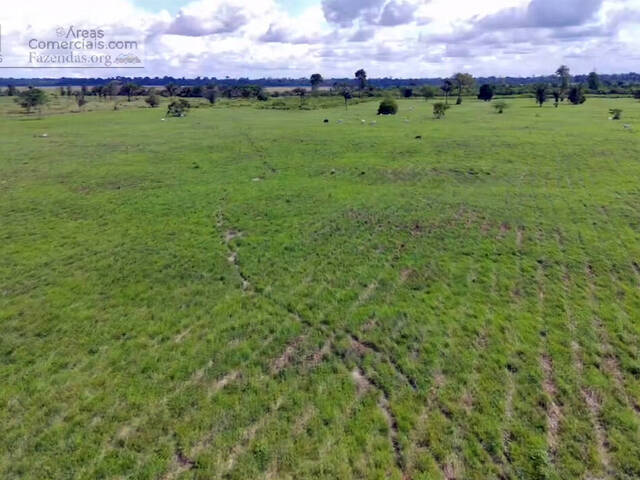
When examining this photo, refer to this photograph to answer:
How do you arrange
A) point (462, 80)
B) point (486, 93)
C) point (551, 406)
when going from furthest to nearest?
point (462, 80) < point (486, 93) < point (551, 406)

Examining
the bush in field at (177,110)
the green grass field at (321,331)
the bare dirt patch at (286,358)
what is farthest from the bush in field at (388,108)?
the bare dirt patch at (286,358)

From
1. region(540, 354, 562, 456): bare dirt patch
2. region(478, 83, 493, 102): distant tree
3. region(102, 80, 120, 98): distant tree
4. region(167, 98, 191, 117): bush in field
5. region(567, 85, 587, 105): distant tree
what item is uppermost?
region(102, 80, 120, 98): distant tree

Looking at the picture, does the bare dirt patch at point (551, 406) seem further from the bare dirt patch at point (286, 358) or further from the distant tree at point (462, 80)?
the distant tree at point (462, 80)

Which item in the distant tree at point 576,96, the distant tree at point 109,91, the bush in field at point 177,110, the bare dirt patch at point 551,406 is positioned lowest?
the bare dirt patch at point 551,406

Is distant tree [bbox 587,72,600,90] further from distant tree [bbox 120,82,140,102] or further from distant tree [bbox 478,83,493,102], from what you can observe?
distant tree [bbox 120,82,140,102]

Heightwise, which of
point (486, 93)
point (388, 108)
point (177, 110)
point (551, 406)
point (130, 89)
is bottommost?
point (551, 406)

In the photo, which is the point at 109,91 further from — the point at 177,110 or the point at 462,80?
the point at 462,80

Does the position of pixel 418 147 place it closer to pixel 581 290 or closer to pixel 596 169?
pixel 596 169

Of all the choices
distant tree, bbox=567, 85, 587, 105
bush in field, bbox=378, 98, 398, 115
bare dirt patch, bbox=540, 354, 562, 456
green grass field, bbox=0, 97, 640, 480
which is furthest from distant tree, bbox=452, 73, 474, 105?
bare dirt patch, bbox=540, 354, 562, 456

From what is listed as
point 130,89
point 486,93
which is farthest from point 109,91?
point 486,93

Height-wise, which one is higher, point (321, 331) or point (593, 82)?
point (593, 82)
